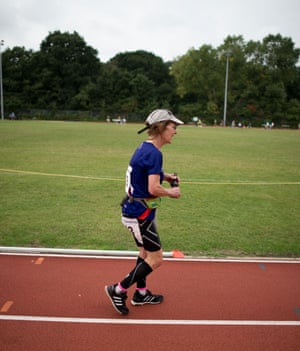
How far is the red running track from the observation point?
3.42 metres

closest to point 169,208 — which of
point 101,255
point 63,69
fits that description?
point 101,255

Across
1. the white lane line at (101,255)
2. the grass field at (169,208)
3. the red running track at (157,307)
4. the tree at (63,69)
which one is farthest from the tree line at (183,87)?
the red running track at (157,307)

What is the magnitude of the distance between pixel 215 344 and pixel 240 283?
1395mm

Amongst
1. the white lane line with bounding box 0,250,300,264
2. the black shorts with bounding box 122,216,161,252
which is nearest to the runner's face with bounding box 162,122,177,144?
the black shorts with bounding box 122,216,161,252

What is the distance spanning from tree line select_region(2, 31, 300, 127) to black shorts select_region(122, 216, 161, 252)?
69948mm

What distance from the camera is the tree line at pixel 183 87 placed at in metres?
72.4

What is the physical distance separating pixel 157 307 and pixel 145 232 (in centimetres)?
110

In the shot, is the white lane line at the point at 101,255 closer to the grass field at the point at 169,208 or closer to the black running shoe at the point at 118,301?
the grass field at the point at 169,208

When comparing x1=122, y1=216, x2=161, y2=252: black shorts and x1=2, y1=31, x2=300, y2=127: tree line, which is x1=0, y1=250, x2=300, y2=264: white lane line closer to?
x1=122, y1=216, x2=161, y2=252: black shorts

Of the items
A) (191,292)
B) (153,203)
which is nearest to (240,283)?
(191,292)

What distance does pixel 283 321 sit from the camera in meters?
3.83

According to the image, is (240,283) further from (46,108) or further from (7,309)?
(46,108)

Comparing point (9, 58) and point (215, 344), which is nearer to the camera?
point (215, 344)

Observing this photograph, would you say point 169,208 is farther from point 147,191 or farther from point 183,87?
point 183,87
